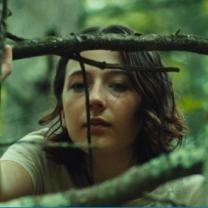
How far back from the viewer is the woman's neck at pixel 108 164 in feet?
9.51

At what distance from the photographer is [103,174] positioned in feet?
9.68

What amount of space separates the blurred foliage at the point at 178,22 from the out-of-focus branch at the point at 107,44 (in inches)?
80.3

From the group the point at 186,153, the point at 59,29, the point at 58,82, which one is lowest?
the point at 186,153

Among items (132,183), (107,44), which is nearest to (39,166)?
(107,44)

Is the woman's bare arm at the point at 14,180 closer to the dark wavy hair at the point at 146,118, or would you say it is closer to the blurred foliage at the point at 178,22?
the dark wavy hair at the point at 146,118

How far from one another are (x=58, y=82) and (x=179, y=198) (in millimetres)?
737

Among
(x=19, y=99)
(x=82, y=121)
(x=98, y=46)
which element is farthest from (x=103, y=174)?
(x=19, y=99)

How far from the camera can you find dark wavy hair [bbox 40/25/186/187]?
9.46ft

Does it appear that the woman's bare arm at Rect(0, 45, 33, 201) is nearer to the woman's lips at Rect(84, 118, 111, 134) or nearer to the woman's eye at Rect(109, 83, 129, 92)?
the woman's lips at Rect(84, 118, 111, 134)

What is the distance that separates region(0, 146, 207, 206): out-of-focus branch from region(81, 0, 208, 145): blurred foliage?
9.67 feet

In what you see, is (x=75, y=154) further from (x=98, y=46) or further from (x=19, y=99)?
(x=19, y=99)

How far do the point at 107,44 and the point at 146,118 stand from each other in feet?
2.94

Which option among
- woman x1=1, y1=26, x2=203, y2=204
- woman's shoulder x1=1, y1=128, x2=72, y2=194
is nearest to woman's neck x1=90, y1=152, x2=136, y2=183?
woman x1=1, y1=26, x2=203, y2=204

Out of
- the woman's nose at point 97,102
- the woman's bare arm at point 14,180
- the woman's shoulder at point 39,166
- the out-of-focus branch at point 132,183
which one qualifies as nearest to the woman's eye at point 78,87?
the woman's nose at point 97,102
